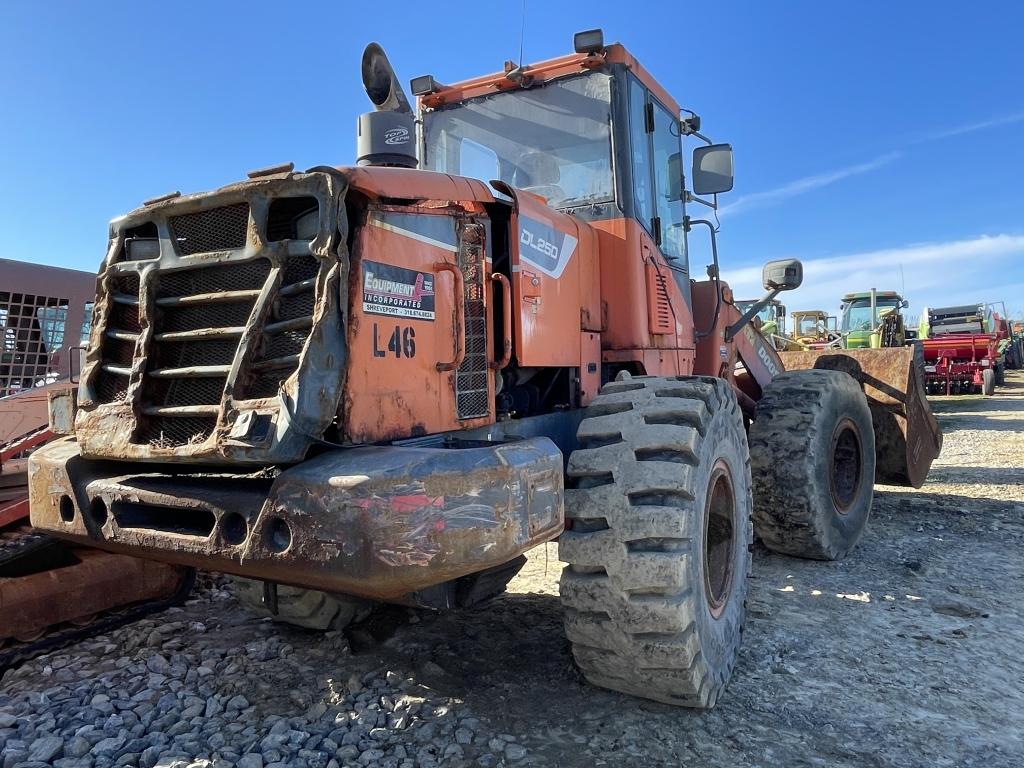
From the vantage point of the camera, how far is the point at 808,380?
564cm

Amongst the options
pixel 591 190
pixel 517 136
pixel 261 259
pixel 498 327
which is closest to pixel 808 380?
pixel 591 190

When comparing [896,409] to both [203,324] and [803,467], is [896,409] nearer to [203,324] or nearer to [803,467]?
[803,467]

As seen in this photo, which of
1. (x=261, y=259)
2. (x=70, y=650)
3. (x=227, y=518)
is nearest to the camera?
(x=227, y=518)

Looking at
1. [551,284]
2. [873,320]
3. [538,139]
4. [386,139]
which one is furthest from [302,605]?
[873,320]

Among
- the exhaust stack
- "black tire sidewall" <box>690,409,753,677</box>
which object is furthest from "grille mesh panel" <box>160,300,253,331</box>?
"black tire sidewall" <box>690,409,753,677</box>

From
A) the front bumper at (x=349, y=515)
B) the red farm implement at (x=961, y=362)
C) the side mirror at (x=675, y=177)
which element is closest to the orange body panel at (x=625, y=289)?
the side mirror at (x=675, y=177)

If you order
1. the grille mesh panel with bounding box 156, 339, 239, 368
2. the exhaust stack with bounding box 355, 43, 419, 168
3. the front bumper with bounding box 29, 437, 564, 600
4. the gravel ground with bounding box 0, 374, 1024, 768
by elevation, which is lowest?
the gravel ground with bounding box 0, 374, 1024, 768

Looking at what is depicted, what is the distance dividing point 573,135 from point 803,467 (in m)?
2.82

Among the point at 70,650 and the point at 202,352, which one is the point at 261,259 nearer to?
the point at 202,352

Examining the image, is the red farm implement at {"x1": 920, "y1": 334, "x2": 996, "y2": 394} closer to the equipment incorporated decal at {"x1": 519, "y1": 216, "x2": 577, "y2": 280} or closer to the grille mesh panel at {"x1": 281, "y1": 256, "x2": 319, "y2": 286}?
the equipment incorporated decal at {"x1": 519, "y1": 216, "x2": 577, "y2": 280}

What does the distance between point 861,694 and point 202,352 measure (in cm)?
324

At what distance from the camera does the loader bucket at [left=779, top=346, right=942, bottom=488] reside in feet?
23.0

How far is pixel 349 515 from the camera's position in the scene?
2297 millimetres

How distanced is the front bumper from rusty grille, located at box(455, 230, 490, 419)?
378mm
